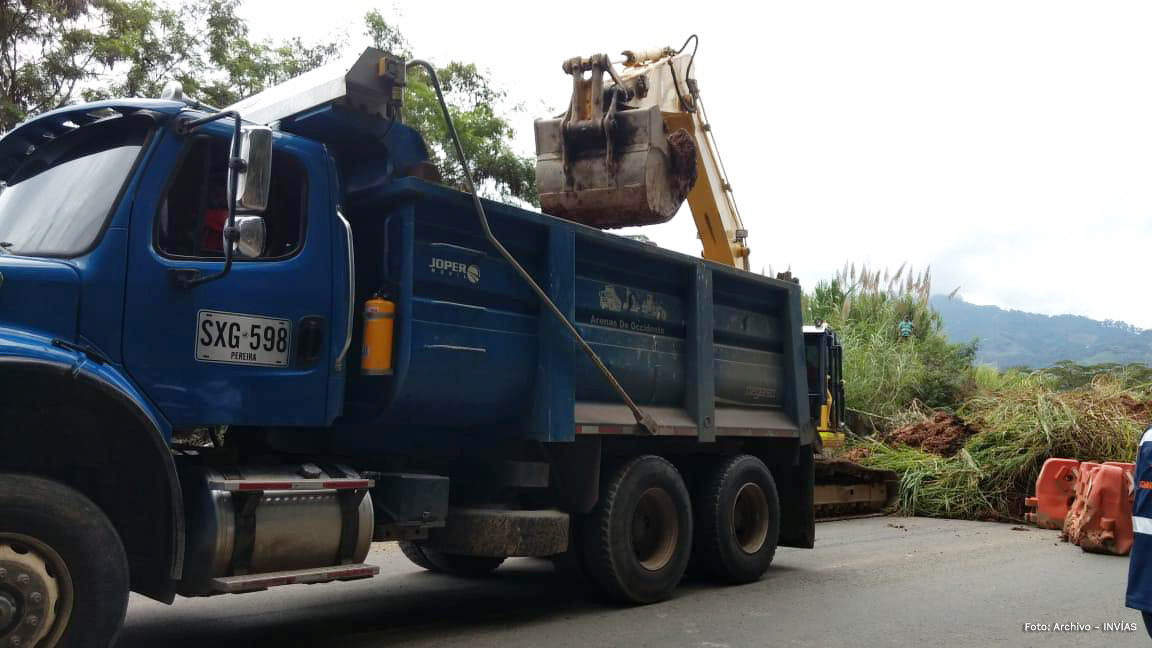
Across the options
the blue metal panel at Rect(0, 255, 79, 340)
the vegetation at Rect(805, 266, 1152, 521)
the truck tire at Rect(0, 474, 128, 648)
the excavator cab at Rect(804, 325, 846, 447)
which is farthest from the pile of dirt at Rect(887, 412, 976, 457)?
the blue metal panel at Rect(0, 255, 79, 340)

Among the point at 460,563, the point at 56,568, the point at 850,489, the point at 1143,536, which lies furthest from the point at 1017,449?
the point at 56,568

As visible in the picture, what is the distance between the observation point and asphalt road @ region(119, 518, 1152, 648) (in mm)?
5871

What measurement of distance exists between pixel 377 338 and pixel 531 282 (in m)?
1.04

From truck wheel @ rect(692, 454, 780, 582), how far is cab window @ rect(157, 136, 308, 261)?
392cm

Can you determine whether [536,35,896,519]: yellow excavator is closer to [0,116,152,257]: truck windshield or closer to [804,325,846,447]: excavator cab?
[804,325,846,447]: excavator cab

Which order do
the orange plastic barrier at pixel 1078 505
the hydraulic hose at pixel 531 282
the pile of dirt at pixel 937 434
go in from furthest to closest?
the pile of dirt at pixel 937 434 → the orange plastic barrier at pixel 1078 505 → the hydraulic hose at pixel 531 282

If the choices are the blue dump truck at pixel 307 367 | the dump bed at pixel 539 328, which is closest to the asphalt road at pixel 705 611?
the blue dump truck at pixel 307 367

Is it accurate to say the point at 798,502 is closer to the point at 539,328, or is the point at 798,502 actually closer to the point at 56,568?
the point at 539,328

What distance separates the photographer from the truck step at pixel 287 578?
4.56 meters

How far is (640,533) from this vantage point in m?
7.19

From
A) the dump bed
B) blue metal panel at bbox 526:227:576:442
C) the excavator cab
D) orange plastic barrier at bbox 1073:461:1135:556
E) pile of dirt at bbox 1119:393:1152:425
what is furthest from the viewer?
pile of dirt at bbox 1119:393:1152:425

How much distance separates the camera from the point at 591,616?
660cm

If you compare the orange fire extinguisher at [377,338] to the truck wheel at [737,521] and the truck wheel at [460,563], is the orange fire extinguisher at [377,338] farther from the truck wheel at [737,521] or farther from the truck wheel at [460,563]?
the truck wheel at [737,521]

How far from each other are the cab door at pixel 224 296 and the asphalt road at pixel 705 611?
1.59 m
